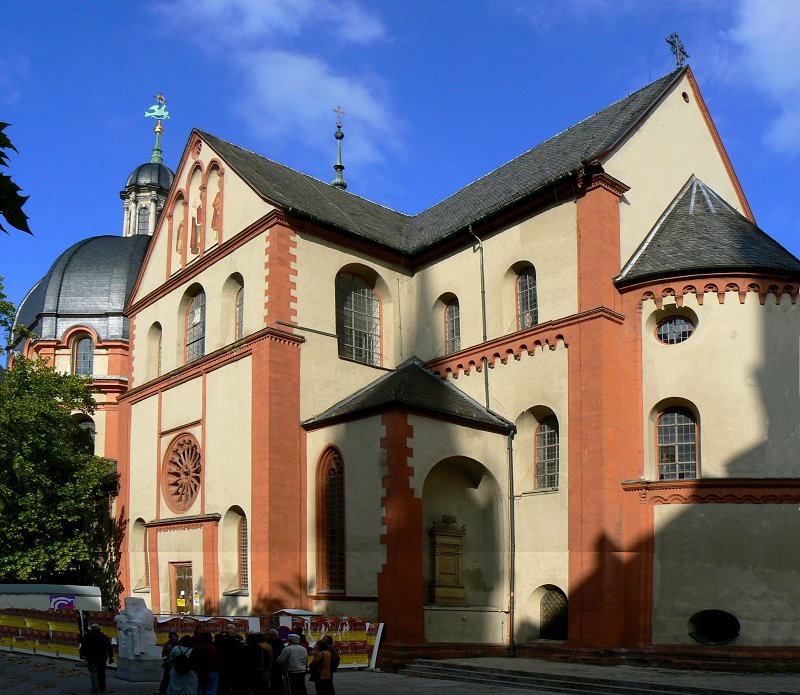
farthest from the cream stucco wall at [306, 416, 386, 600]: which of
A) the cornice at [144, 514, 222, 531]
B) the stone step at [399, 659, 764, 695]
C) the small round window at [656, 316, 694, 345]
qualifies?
the small round window at [656, 316, 694, 345]

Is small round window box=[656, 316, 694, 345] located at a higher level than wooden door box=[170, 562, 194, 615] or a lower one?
higher

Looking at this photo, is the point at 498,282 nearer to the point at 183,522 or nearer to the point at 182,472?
the point at 182,472

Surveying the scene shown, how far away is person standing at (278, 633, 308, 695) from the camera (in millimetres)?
14469

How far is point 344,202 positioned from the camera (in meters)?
33.0

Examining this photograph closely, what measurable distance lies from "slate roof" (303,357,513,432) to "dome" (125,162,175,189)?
34368 mm

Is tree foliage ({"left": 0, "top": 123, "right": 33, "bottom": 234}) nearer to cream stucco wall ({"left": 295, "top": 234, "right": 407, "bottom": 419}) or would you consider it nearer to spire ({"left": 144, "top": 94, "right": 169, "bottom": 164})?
cream stucco wall ({"left": 295, "top": 234, "right": 407, "bottom": 419})

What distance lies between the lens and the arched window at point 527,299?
2597 cm

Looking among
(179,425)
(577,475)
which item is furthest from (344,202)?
(577,475)

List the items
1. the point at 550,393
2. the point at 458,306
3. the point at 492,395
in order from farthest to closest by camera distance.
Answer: the point at 458,306 < the point at 492,395 < the point at 550,393

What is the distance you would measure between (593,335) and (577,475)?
10.9 ft

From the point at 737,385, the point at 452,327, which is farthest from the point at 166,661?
the point at 452,327

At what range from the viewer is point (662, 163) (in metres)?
26.8

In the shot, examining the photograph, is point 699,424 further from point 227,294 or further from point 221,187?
point 221,187

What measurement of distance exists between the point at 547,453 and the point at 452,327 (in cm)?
558
